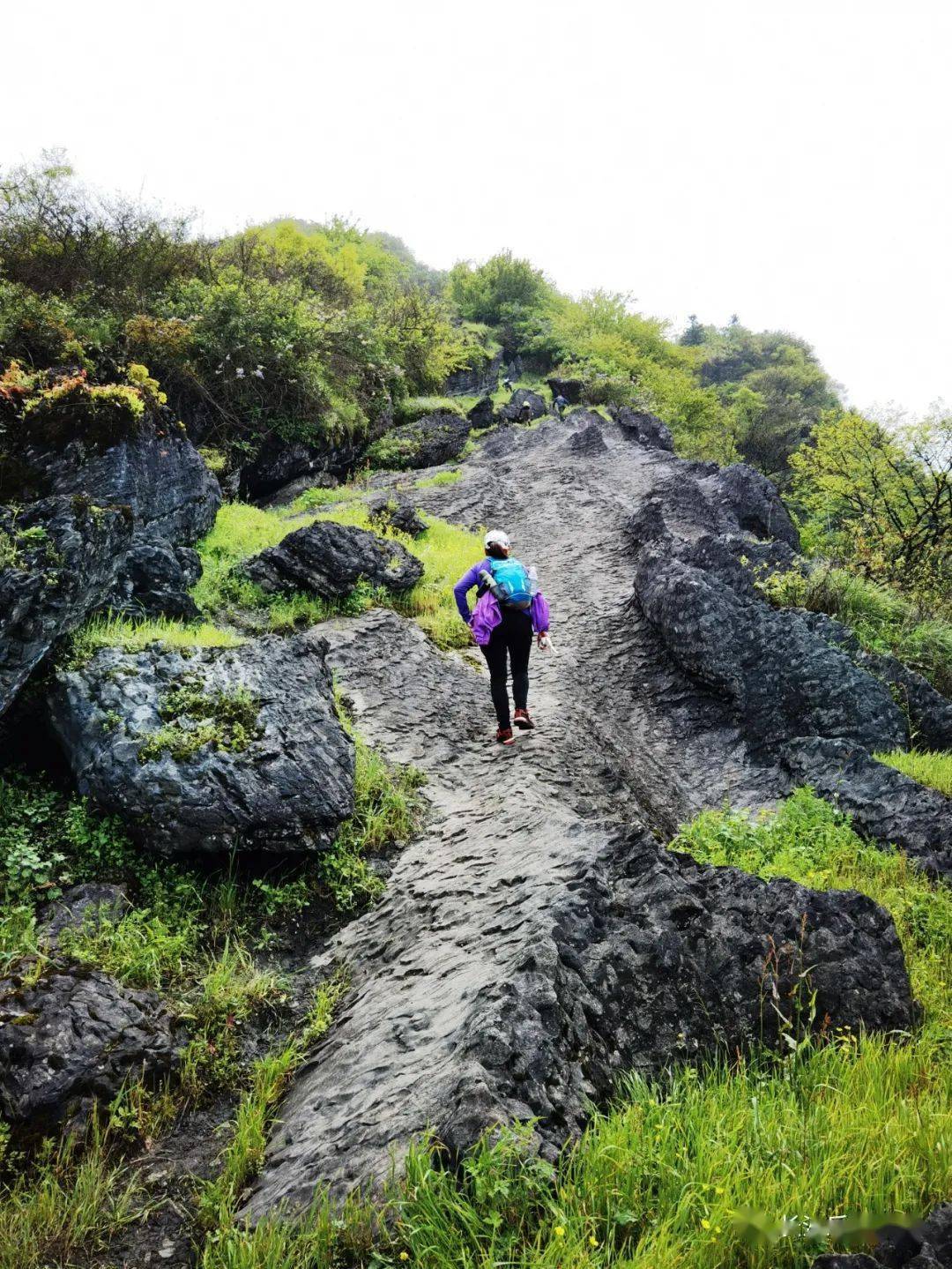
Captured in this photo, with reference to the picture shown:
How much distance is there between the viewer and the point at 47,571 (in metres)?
4.84

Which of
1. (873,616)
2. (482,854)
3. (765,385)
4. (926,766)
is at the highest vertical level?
(765,385)

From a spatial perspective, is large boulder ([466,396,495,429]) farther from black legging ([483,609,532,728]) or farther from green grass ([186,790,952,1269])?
green grass ([186,790,952,1269])

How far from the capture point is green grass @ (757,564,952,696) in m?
9.53

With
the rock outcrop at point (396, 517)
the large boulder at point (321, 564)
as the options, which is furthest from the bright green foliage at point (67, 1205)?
the rock outcrop at point (396, 517)

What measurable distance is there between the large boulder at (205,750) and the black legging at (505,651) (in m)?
1.79

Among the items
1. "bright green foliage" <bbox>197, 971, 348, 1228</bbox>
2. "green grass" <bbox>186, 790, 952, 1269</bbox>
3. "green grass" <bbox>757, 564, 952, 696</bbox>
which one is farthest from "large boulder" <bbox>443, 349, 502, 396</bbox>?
"green grass" <bbox>186, 790, 952, 1269</bbox>

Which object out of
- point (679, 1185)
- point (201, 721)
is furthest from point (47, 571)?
point (679, 1185)

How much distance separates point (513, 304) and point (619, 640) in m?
39.9

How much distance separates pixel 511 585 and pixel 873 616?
6982 mm

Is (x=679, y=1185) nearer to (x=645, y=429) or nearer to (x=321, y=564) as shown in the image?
(x=321, y=564)

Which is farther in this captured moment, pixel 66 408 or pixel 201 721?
pixel 66 408

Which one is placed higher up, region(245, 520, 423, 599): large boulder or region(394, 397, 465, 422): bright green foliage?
region(394, 397, 465, 422): bright green foliage

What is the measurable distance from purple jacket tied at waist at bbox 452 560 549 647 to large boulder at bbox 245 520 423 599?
3518 mm

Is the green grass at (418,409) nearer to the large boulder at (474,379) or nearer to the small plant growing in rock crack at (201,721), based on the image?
the large boulder at (474,379)
